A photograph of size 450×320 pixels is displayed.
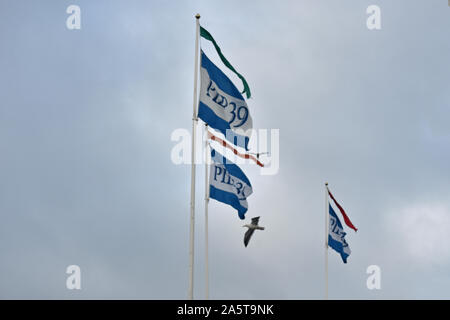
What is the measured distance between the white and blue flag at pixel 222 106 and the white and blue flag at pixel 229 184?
65.1 inches

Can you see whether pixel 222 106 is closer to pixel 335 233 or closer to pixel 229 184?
pixel 229 184

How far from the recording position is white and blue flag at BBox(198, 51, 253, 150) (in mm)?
22047

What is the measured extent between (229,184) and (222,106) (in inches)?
146

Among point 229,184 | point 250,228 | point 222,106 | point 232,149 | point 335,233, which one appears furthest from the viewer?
point 335,233

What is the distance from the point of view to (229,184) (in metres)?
24.7

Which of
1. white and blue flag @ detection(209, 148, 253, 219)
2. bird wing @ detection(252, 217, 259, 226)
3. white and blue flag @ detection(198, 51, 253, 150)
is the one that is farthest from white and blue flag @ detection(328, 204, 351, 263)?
white and blue flag @ detection(198, 51, 253, 150)

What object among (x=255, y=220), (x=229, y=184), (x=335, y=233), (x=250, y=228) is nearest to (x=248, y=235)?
(x=250, y=228)

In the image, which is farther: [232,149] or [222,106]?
[232,149]

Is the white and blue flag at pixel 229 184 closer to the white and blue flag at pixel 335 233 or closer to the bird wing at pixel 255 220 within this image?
the bird wing at pixel 255 220

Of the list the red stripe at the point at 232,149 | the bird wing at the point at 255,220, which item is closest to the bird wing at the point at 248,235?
the bird wing at the point at 255,220
